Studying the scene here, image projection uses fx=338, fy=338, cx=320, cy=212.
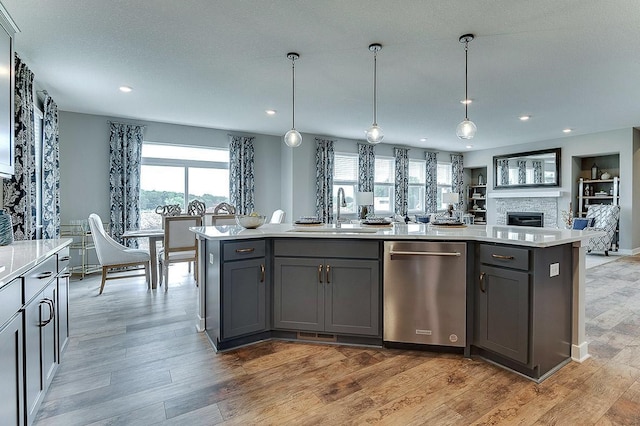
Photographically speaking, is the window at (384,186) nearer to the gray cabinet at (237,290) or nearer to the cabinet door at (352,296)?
the cabinet door at (352,296)

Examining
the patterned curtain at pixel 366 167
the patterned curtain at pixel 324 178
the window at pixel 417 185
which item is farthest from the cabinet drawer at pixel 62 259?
the window at pixel 417 185

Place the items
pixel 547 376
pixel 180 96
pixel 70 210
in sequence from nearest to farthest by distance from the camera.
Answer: pixel 547 376
pixel 180 96
pixel 70 210

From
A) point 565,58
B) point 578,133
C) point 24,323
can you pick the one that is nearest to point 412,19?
point 565,58

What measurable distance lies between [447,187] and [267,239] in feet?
28.3

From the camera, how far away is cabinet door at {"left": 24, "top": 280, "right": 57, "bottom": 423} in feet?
5.24

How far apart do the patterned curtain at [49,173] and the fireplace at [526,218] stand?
384 inches

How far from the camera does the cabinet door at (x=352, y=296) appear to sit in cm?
262

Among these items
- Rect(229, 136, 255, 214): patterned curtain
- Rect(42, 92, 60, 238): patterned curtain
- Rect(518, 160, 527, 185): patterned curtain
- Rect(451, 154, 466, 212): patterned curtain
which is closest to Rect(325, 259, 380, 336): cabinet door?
Rect(42, 92, 60, 238): patterned curtain

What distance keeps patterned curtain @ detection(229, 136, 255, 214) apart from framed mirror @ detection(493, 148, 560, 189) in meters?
6.71

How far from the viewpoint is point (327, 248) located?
2664 millimetres

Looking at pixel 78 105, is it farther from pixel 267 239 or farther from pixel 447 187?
pixel 447 187

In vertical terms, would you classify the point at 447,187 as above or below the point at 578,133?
below

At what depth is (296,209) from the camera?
720 centimetres

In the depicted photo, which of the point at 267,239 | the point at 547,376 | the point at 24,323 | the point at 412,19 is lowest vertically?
the point at 547,376
